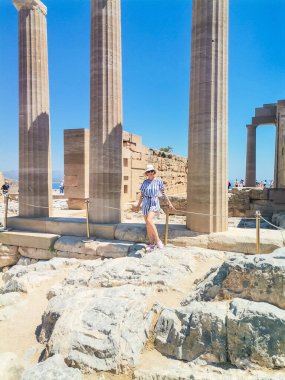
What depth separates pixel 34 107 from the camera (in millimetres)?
9062

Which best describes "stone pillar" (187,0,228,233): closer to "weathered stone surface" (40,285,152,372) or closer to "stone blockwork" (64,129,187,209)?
"weathered stone surface" (40,285,152,372)

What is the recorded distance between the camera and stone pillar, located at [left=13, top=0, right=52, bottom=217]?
8953 mm

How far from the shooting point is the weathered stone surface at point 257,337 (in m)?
2.80

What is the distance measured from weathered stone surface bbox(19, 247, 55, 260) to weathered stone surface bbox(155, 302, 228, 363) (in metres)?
5.31

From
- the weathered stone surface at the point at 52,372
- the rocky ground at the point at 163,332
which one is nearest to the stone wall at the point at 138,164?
the rocky ground at the point at 163,332

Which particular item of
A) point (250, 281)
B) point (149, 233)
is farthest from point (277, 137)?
point (250, 281)

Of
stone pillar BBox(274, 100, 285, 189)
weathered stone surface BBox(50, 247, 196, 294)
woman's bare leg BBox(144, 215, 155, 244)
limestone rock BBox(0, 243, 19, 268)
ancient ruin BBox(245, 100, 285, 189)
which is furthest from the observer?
ancient ruin BBox(245, 100, 285, 189)

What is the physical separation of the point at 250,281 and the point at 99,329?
190 cm

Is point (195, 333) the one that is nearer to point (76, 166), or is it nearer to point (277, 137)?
point (76, 166)

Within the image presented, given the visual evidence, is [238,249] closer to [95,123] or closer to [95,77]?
[95,123]

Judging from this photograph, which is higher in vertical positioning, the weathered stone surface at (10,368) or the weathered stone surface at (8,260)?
the weathered stone surface at (10,368)

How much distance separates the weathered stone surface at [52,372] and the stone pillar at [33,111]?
683 cm

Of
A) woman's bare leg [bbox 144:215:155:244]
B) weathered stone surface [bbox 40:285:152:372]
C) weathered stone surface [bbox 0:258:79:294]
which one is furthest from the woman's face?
weathered stone surface [bbox 40:285:152:372]

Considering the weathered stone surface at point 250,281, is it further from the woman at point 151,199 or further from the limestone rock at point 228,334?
the woman at point 151,199
